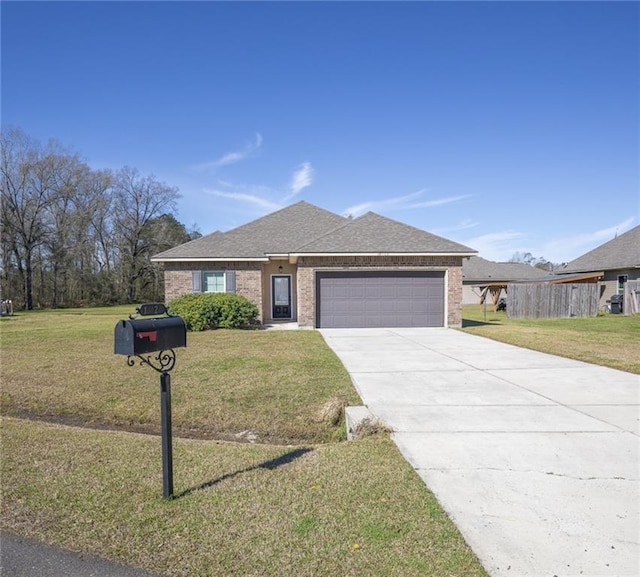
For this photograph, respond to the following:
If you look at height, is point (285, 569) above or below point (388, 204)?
below

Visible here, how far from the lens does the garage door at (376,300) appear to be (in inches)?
588

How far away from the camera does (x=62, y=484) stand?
3240 mm

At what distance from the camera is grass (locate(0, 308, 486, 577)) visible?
2.32 metres

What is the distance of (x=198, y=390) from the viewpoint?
6.56 meters

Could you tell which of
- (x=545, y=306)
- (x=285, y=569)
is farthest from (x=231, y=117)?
(x=545, y=306)

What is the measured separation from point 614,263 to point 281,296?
68.1 ft

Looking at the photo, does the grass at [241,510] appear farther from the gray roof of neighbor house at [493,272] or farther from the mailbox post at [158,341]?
the gray roof of neighbor house at [493,272]

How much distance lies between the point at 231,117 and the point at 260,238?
537cm

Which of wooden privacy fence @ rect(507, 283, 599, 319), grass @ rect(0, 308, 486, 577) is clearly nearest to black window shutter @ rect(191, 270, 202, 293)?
grass @ rect(0, 308, 486, 577)

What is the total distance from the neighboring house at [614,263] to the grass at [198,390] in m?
22.4

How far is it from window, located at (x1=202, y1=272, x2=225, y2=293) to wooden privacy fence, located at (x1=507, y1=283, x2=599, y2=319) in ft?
46.6

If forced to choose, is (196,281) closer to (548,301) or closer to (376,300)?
(376,300)

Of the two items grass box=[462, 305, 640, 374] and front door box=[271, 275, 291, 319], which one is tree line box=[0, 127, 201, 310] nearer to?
front door box=[271, 275, 291, 319]

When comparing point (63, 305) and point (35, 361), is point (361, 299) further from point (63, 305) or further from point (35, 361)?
point (63, 305)
